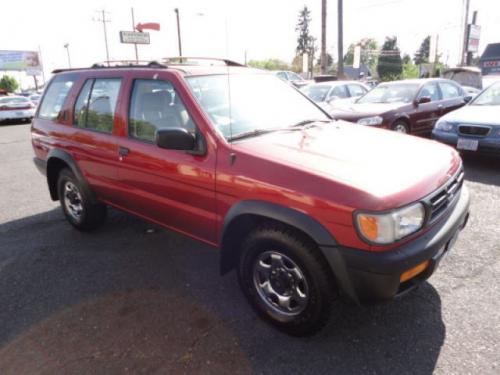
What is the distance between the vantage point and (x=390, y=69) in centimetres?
5962

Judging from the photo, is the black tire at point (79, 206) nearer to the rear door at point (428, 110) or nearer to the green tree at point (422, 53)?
the rear door at point (428, 110)

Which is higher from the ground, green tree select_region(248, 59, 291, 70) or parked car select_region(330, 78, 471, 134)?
green tree select_region(248, 59, 291, 70)

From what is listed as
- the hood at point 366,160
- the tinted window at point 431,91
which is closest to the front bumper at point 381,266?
the hood at point 366,160

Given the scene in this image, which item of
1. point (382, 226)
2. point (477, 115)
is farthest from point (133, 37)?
point (382, 226)

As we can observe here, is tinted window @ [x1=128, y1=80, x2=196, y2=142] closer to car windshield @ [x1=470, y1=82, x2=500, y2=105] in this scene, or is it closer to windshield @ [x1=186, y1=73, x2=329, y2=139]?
windshield @ [x1=186, y1=73, x2=329, y2=139]

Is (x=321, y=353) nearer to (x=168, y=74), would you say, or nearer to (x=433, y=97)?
(x=168, y=74)

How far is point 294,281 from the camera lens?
8.07 ft

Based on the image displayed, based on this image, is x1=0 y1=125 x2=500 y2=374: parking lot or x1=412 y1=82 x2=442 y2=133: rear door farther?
x1=412 y1=82 x2=442 y2=133: rear door

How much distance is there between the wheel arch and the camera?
7.13 ft

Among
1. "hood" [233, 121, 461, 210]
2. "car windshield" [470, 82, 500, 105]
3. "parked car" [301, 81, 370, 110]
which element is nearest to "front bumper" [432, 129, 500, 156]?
"car windshield" [470, 82, 500, 105]

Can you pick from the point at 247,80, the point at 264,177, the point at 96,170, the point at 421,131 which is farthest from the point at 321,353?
the point at 421,131

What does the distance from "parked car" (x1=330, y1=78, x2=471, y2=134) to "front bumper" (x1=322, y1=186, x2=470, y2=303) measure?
5.30 metres

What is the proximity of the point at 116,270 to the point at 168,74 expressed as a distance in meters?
1.83

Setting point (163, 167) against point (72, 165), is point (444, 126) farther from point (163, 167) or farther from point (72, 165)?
point (72, 165)
